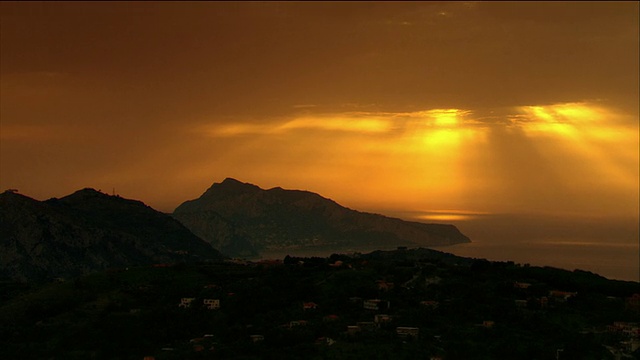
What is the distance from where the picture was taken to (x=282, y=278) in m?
110

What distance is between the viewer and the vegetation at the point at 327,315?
81.0 metres

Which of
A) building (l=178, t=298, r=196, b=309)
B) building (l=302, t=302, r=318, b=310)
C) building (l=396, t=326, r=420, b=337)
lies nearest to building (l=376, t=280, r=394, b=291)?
building (l=302, t=302, r=318, b=310)

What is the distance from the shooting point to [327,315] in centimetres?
9375

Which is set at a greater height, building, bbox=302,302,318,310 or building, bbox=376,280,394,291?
building, bbox=376,280,394,291

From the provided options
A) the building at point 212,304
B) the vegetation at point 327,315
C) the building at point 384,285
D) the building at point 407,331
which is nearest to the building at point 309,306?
the vegetation at point 327,315

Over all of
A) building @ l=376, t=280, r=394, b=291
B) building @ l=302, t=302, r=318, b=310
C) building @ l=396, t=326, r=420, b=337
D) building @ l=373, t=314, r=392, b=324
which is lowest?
building @ l=396, t=326, r=420, b=337

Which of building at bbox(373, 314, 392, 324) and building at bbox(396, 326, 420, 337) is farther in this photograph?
building at bbox(373, 314, 392, 324)

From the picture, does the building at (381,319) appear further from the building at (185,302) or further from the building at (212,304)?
the building at (185,302)

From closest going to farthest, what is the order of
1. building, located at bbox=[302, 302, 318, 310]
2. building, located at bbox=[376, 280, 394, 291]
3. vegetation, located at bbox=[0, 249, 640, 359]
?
1. vegetation, located at bbox=[0, 249, 640, 359]
2. building, located at bbox=[302, 302, 318, 310]
3. building, located at bbox=[376, 280, 394, 291]

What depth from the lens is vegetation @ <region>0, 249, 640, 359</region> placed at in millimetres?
81000

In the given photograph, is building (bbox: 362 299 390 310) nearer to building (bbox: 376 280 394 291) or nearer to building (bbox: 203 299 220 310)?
building (bbox: 376 280 394 291)

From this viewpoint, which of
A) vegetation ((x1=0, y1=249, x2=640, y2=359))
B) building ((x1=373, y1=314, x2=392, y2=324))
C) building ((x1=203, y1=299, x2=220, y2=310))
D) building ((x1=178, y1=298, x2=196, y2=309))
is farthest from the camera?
building ((x1=178, y1=298, x2=196, y2=309))

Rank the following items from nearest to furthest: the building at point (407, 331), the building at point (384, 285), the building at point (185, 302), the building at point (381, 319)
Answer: the building at point (407, 331) < the building at point (381, 319) < the building at point (185, 302) < the building at point (384, 285)

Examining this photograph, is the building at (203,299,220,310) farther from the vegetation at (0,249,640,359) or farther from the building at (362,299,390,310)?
the building at (362,299,390,310)
